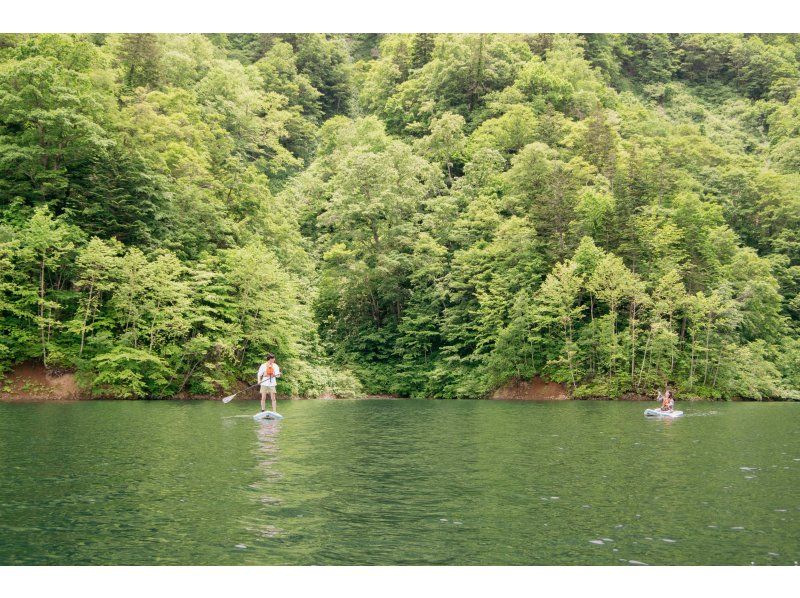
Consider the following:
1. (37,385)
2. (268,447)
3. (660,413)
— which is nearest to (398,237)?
(37,385)

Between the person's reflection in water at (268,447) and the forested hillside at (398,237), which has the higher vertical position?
the forested hillside at (398,237)

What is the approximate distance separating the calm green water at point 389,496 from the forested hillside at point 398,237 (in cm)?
1860

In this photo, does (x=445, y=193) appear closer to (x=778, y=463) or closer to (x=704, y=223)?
(x=704, y=223)

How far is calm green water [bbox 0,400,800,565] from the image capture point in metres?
10.2

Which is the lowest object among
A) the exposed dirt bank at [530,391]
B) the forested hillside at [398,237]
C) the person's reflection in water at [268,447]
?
the exposed dirt bank at [530,391]

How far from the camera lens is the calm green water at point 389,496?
33.5ft

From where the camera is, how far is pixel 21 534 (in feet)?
34.9

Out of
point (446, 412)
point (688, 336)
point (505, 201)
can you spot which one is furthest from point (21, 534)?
point (505, 201)

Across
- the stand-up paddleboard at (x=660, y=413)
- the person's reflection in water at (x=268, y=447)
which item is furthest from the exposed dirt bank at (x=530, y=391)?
the person's reflection in water at (x=268, y=447)

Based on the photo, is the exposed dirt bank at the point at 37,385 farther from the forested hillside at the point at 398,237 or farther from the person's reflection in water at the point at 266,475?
the person's reflection in water at the point at 266,475

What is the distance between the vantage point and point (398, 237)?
62.8 m

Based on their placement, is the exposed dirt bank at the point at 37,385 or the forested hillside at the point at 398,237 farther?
the forested hillside at the point at 398,237

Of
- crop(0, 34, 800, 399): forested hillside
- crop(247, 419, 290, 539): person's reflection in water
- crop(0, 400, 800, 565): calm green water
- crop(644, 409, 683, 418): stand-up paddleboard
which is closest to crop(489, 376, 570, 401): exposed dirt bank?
crop(0, 34, 800, 399): forested hillside

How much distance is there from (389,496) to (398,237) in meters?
49.8
